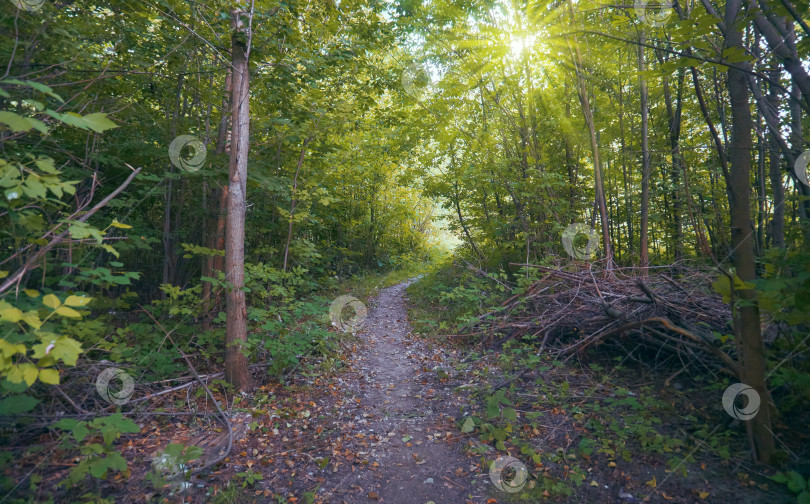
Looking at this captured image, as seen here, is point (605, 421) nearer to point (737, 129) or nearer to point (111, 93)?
point (737, 129)

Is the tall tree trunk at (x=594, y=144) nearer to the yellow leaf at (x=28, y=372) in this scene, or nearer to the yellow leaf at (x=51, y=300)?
the yellow leaf at (x=51, y=300)

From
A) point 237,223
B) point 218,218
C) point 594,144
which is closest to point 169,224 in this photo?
point 218,218

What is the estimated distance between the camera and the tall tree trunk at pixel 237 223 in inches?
177

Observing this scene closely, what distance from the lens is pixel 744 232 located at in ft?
8.61

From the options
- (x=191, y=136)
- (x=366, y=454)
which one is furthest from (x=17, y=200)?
(x=191, y=136)

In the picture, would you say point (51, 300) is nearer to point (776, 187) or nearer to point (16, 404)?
point (16, 404)

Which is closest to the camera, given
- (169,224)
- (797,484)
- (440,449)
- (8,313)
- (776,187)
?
(8,313)

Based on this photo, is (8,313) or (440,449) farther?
(440,449)

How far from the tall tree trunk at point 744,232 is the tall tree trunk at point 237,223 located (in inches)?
183

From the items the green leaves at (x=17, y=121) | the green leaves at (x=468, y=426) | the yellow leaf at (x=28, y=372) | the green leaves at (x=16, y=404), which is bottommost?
the green leaves at (x=468, y=426)

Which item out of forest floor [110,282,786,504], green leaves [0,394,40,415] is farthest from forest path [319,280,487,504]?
green leaves [0,394,40,415]

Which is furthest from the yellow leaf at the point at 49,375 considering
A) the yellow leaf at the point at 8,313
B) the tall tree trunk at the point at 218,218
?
the tall tree trunk at the point at 218,218

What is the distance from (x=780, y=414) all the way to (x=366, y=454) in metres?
3.38

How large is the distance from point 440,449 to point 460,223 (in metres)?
7.85
